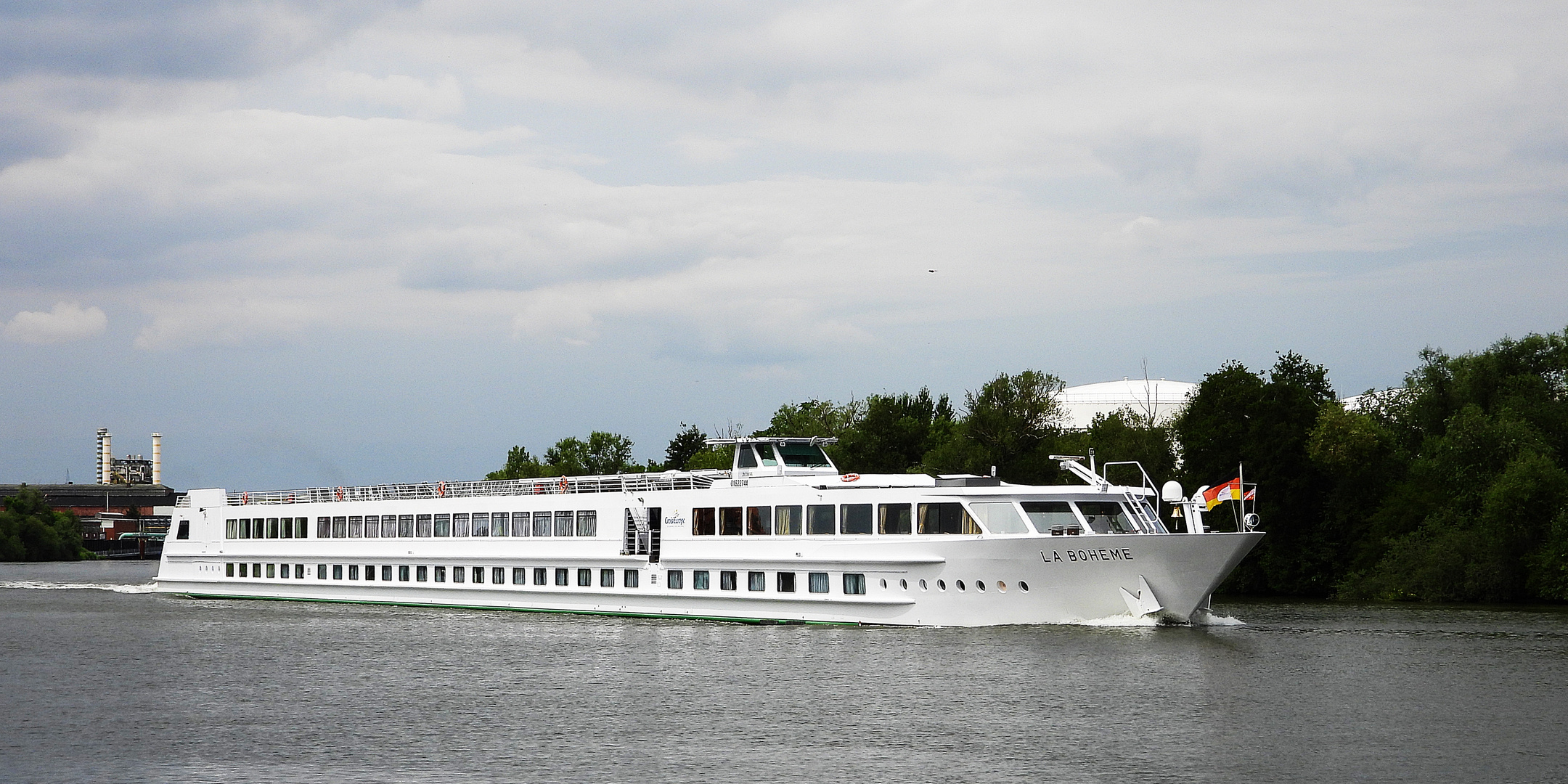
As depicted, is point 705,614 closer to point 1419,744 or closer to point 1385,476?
point 1419,744

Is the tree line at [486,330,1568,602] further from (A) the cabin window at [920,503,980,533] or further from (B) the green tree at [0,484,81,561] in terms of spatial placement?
(B) the green tree at [0,484,81,561]

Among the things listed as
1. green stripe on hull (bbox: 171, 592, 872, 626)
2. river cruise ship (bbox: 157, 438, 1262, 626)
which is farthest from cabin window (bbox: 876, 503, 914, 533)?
green stripe on hull (bbox: 171, 592, 872, 626)

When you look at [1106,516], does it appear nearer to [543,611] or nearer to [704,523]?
[704,523]

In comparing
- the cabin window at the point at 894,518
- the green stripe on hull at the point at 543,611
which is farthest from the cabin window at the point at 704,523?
the cabin window at the point at 894,518

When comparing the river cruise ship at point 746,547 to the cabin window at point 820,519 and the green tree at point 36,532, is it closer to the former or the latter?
the cabin window at point 820,519

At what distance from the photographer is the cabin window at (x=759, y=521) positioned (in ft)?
134

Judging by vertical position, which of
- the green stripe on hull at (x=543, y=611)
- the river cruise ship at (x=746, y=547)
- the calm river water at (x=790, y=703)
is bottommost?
the calm river water at (x=790, y=703)

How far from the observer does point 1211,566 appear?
3616 centimetres

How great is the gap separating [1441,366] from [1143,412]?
3426cm

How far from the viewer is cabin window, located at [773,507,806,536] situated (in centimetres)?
3988

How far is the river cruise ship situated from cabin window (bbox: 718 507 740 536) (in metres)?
0.04

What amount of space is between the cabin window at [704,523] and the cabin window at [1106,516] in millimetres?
10816

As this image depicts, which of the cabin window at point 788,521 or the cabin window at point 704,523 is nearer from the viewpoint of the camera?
the cabin window at point 788,521

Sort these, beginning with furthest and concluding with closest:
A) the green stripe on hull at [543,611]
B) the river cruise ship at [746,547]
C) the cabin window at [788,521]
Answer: the green stripe on hull at [543,611] < the cabin window at [788,521] < the river cruise ship at [746,547]
